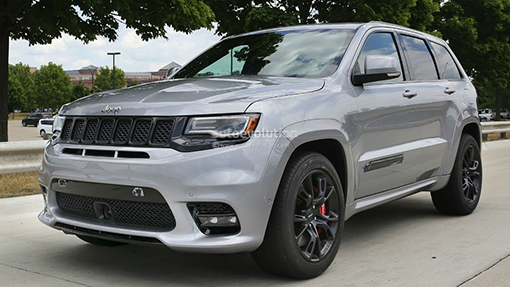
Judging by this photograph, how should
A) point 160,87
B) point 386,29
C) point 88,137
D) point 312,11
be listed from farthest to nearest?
point 312,11
point 386,29
point 160,87
point 88,137

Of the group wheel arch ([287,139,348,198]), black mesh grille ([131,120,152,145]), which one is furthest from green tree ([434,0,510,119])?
A: black mesh grille ([131,120,152,145])

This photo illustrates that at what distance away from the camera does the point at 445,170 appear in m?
6.01

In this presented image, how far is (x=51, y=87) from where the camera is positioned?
354 ft

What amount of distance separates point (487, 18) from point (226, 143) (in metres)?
35.6

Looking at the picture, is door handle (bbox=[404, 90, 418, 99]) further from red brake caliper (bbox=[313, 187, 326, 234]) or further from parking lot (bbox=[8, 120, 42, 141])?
parking lot (bbox=[8, 120, 42, 141])

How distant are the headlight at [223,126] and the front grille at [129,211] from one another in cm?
49

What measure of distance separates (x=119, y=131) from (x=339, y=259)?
1932mm

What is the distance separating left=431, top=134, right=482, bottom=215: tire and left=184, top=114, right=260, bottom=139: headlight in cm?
323

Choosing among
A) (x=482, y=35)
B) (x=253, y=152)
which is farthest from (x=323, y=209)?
(x=482, y=35)

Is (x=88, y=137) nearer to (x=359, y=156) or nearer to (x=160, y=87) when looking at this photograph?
(x=160, y=87)

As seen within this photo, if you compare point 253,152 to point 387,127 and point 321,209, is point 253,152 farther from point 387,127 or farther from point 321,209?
point 387,127

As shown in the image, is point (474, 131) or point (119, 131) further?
point (474, 131)

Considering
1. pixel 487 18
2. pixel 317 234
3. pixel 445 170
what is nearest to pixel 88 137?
pixel 317 234

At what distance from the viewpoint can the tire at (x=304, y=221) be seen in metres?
3.82
